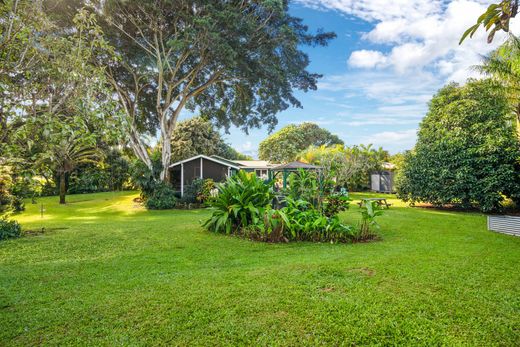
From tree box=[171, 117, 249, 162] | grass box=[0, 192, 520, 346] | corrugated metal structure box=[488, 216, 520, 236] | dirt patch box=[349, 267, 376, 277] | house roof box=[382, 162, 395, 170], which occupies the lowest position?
grass box=[0, 192, 520, 346]

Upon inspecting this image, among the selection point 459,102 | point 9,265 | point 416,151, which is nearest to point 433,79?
point 459,102

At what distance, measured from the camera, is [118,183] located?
86.8 ft

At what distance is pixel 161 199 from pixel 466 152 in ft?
49.7

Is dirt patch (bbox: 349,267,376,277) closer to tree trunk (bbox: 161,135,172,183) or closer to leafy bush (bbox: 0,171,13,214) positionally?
leafy bush (bbox: 0,171,13,214)

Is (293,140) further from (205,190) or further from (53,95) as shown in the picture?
(53,95)

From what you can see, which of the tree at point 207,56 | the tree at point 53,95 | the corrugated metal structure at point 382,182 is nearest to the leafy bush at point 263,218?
the tree at point 53,95

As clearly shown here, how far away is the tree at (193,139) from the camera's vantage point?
26844 millimetres

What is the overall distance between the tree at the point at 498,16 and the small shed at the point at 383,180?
79.8ft

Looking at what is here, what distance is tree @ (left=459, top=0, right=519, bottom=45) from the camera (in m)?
2.06

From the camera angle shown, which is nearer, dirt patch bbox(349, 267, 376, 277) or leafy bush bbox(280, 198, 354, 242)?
dirt patch bbox(349, 267, 376, 277)

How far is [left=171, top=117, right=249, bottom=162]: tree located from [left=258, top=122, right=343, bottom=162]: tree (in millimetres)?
7452

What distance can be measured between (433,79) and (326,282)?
14594mm

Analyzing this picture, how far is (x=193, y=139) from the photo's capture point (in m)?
28.2

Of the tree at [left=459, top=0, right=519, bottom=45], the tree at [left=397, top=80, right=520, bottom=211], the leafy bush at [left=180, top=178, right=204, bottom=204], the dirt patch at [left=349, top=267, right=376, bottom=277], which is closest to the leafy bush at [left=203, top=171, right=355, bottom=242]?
the dirt patch at [left=349, top=267, right=376, bottom=277]
